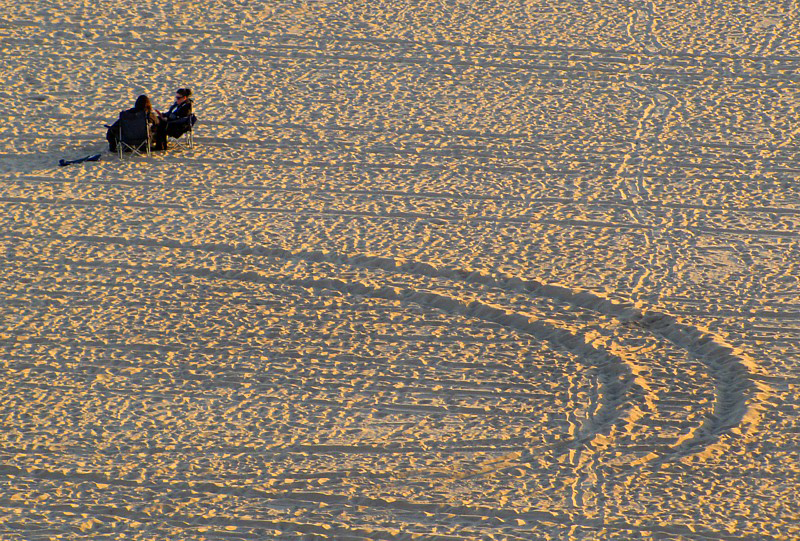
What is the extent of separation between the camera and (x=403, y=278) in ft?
23.6

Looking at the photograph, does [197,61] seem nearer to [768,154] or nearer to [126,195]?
[126,195]

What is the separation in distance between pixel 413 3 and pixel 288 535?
8023 mm

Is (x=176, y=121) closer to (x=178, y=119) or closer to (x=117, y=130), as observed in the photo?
(x=178, y=119)

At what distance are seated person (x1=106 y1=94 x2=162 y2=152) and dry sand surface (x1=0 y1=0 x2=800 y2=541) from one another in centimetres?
15

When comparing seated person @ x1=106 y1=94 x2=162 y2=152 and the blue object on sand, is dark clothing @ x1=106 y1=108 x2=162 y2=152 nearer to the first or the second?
seated person @ x1=106 y1=94 x2=162 y2=152

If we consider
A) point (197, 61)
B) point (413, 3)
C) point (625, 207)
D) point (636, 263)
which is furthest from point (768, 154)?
point (197, 61)

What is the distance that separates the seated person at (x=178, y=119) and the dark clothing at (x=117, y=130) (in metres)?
0.04

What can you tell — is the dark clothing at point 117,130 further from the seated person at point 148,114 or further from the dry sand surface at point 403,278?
the dry sand surface at point 403,278

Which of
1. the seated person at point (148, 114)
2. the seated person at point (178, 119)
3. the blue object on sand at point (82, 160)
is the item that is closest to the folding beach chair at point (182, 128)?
the seated person at point (178, 119)

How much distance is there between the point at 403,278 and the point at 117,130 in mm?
3068

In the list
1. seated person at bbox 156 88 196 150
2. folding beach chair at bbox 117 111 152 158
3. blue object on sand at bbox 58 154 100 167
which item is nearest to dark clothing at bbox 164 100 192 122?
seated person at bbox 156 88 196 150

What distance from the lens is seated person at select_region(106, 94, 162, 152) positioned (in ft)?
28.9

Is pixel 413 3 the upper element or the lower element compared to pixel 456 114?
upper

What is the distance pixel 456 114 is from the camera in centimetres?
961
